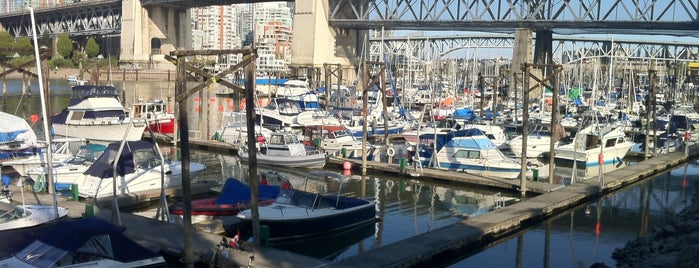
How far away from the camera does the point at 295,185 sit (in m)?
28.8

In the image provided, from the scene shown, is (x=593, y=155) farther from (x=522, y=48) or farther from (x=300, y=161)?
(x=522, y=48)

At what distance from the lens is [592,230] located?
23.2 m

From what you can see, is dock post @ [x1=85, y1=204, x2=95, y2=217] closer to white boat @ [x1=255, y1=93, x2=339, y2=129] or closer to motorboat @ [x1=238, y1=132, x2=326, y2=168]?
motorboat @ [x1=238, y1=132, x2=326, y2=168]

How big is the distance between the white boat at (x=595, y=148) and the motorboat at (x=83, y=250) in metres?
26.5

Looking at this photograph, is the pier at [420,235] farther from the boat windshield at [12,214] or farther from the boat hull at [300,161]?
the boat hull at [300,161]

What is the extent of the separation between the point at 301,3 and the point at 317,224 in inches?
3125

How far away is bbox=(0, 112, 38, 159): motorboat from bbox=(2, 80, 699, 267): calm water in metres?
6.94

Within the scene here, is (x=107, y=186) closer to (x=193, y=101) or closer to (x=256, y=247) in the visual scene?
(x=256, y=247)

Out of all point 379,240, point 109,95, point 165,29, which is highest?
point 165,29

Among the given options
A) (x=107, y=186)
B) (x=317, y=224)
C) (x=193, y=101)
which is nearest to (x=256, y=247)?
(x=317, y=224)

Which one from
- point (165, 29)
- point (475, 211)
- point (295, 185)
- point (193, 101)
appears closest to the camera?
point (475, 211)

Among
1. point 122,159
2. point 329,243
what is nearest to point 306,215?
point 329,243

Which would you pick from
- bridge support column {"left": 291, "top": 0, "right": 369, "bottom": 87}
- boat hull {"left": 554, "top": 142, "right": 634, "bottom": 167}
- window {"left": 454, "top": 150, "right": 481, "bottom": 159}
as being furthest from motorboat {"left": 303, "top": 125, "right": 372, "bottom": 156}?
bridge support column {"left": 291, "top": 0, "right": 369, "bottom": 87}

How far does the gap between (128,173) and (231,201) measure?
16.0 ft
